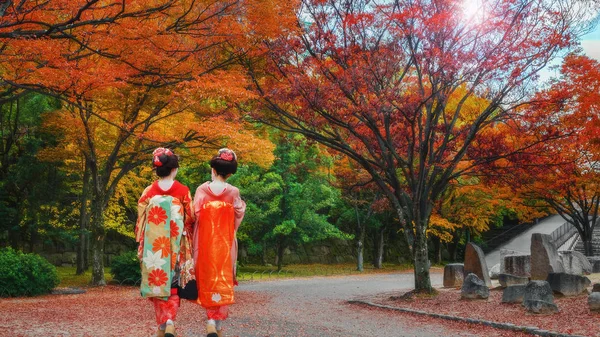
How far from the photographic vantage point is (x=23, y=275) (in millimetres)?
15078

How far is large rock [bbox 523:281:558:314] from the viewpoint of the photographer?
10383mm

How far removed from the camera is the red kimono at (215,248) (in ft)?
19.9

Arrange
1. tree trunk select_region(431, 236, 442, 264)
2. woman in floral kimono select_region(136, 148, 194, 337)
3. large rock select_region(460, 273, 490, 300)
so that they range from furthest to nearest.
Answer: tree trunk select_region(431, 236, 442, 264) < large rock select_region(460, 273, 490, 300) < woman in floral kimono select_region(136, 148, 194, 337)

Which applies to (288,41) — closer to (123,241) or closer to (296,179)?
(296,179)

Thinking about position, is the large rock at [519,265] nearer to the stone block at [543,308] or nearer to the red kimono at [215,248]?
the stone block at [543,308]

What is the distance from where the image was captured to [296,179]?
2658cm

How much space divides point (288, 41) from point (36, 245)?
1888cm

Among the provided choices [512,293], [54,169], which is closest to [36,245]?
[54,169]

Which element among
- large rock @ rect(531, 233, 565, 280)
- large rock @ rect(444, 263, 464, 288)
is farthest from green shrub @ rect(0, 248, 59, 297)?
large rock @ rect(531, 233, 565, 280)

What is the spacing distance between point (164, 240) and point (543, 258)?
1159 centimetres

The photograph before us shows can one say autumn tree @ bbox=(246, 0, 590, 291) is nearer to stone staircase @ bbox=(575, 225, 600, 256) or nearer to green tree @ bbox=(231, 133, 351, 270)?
green tree @ bbox=(231, 133, 351, 270)

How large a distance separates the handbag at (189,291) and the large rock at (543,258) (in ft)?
36.0

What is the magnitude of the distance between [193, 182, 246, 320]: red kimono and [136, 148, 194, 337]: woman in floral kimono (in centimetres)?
11

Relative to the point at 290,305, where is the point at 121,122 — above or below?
above
